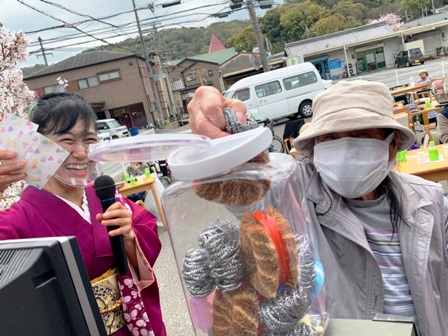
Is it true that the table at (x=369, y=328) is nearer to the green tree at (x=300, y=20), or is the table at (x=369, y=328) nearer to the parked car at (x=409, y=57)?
the parked car at (x=409, y=57)

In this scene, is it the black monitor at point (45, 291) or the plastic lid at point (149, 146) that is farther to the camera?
the plastic lid at point (149, 146)

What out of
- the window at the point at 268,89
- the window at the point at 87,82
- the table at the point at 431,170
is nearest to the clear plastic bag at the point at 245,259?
the table at the point at 431,170

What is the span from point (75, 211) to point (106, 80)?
3074cm

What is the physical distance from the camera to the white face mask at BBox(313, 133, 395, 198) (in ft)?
4.21

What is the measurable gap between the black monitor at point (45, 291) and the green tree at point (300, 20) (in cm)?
5075

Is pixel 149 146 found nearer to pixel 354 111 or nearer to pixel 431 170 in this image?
pixel 354 111

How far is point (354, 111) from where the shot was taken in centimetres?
120

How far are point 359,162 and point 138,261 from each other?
900 mm

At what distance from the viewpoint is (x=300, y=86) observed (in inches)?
571

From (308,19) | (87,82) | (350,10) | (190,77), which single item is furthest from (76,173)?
(350,10)

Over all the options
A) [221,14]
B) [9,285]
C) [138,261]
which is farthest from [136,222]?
[221,14]

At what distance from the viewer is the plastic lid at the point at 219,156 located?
64 cm

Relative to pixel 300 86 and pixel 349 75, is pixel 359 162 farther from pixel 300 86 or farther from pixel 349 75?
pixel 349 75

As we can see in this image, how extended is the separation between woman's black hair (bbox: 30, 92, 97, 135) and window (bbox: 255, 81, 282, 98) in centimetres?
1340
